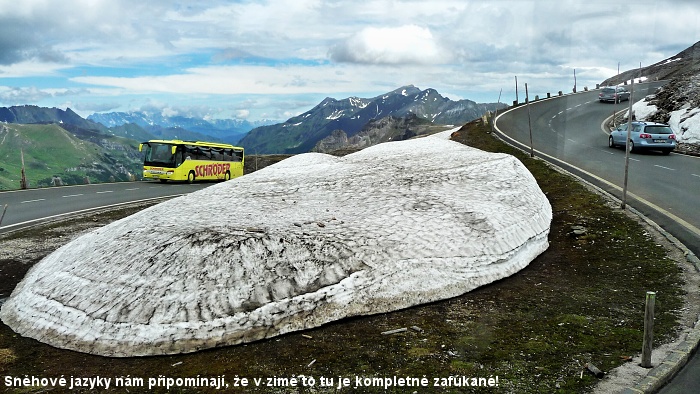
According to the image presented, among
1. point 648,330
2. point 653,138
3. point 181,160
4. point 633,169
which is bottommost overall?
point 181,160

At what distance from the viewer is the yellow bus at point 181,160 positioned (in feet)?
139

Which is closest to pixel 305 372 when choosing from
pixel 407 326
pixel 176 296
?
pixel 407 326

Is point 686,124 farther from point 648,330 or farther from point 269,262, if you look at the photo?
point 269,262

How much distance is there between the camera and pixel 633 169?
25688 millimetres

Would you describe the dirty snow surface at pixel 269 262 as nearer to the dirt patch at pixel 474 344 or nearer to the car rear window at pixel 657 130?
the dirt patch at pixel 474 344

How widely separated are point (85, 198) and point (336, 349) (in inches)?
1057

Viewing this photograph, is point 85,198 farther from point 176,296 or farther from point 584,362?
point 584,362

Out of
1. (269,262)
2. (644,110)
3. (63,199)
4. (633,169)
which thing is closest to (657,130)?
(633,169)

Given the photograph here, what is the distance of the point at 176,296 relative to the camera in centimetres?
917

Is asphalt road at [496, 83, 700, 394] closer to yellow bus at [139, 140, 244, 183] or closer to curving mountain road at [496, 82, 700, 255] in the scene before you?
curving mountain road at [496, 82, 700, 255]

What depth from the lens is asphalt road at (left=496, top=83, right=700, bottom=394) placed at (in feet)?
46.2

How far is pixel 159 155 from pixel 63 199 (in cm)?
1365

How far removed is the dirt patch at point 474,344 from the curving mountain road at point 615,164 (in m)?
3.49

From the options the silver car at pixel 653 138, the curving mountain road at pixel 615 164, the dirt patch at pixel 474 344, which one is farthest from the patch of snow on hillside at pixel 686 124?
the dirt patch at pixel 474 344
